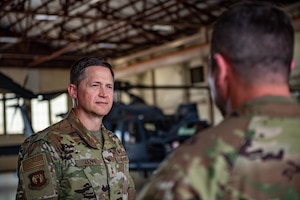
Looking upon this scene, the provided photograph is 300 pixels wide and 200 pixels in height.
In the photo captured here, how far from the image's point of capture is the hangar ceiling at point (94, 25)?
17031 millimetres

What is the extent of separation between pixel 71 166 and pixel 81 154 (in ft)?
0.30

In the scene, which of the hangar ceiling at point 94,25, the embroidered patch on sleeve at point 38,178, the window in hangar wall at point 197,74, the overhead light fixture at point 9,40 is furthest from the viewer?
the overhead light fixture at point 9,40

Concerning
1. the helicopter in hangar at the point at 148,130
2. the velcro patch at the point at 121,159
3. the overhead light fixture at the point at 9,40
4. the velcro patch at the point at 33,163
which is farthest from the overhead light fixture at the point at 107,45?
the velcro patch at the point at 33,163

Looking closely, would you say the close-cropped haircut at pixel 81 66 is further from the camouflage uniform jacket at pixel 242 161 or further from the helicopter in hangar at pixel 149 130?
the helicopter in hangar at pixel 149 130

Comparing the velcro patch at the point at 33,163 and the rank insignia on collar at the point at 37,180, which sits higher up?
the velcro patch at the point at 33,163

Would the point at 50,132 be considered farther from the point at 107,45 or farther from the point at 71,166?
the point at 107,45

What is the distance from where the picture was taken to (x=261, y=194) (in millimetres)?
1142

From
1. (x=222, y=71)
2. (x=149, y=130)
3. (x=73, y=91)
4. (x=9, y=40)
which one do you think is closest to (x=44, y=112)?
(x=9, y=40)

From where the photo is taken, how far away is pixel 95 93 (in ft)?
9.14

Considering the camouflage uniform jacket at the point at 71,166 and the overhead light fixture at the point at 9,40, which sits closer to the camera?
the camouflage uniform jacket at the point at 71,166

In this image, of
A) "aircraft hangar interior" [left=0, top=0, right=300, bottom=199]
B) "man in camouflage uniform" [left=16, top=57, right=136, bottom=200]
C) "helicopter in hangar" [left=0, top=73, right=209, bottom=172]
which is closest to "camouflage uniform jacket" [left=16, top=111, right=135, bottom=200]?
"man in camouflage uniform" [left=16, top=57, right=136, bottom=200]

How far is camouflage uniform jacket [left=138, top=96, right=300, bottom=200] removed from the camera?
1.13 meters

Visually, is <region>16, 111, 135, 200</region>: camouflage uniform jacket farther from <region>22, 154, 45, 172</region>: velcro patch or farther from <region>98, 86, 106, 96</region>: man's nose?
<region>98, 86, 106, 96</region>: man's nose

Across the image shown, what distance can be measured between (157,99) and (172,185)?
21.9 metres
